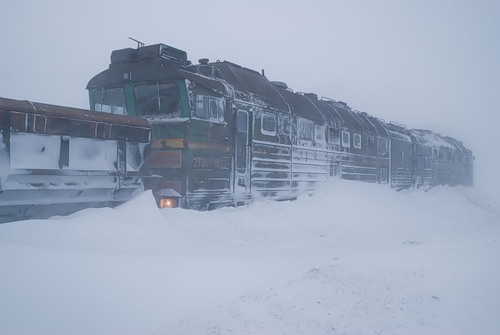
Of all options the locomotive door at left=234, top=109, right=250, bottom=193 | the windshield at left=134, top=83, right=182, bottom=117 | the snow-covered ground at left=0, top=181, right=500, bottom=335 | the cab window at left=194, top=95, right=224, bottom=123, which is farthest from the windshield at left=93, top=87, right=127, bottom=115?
the snow-covered ground at left=0, top=181, right=500, bottom=335

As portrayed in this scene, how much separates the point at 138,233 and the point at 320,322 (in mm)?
3096

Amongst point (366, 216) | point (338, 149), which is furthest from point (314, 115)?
point (366, 216)

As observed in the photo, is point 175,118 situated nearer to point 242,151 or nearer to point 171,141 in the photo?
point 171,141

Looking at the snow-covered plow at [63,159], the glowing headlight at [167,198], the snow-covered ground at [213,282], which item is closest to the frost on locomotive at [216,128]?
the glowing headlight at [167,198]

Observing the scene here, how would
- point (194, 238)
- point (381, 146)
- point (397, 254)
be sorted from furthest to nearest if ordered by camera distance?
point (381, 146)
point (194, 238)
point (397, 254)

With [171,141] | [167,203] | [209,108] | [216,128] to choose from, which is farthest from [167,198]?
[209,108]

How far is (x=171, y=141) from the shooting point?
7762mm

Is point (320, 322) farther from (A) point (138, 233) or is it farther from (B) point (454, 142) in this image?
(B) point (454, 142)

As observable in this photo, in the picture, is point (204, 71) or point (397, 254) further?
point (204, 71)

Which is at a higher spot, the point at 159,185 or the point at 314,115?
the point at 314,115

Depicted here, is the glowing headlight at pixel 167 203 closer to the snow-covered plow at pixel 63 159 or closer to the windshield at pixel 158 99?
the snow-covered plow at pixel 63 159

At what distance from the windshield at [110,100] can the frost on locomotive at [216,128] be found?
0.07 ft

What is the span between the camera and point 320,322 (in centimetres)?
360

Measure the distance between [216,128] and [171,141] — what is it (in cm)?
106
